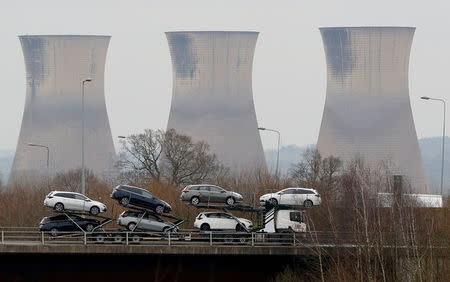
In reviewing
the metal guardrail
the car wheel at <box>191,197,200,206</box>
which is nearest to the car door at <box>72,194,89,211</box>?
the metal guardrail

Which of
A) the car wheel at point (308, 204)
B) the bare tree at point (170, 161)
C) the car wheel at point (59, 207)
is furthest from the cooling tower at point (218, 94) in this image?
the car wheel at point (59, 207)

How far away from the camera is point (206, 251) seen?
2511 cm

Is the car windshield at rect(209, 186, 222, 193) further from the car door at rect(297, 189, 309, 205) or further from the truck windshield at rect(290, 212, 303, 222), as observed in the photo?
the truck windshield at rect(290, 212, 303, 222)

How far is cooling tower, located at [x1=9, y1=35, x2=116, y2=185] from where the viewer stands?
199ft

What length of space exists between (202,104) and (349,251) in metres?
38.0

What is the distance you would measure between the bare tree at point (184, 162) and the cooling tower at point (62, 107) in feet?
24.0

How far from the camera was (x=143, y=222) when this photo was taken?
27.2 m

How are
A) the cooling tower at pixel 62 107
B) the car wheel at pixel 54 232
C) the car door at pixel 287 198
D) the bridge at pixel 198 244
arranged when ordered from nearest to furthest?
the bridge at pixel 198 244 → the car wheel at pixel 54 232 → the car door at pixel 287 198 → the cooling tower at pixel 62 107

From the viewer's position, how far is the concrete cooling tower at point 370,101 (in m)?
57.4

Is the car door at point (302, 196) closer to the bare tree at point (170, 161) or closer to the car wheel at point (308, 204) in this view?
the car wheel at point (308, 204)

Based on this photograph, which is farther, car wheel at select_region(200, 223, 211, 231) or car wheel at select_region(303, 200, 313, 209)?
car wheel at select_region(303, 200, 313, 209)

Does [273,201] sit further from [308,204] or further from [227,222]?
[227,222]

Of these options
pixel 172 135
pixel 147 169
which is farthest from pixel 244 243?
pixel 172 135

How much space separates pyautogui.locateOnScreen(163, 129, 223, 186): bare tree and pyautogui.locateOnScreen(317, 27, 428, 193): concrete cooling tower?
732 cm
